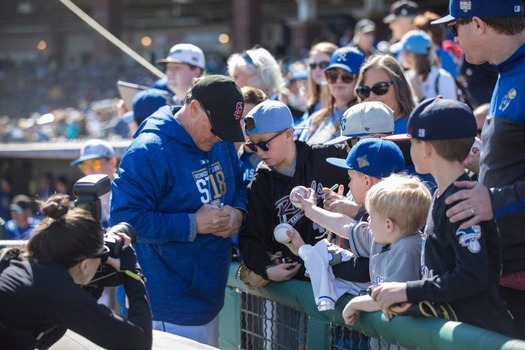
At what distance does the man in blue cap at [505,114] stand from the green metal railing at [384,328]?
56cm

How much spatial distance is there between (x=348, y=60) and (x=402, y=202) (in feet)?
8.35

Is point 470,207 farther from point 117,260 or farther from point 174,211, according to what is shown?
point 174,211

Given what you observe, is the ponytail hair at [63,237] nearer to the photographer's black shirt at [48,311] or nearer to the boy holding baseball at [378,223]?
the photographer's black shirt at [48,311]

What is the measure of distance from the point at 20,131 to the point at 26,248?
19.3 m

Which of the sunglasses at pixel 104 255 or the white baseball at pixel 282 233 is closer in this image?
the sunglasses at pixel 104 255

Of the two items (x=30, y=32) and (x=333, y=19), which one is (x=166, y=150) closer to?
(x=333, y=19)

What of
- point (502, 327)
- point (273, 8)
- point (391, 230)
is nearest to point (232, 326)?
point (391, 230)

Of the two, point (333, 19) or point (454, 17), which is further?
point (333, 19)

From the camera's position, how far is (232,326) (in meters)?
5.19

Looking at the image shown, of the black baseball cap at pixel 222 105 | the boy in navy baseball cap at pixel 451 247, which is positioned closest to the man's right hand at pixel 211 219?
the black baseball cap at pixel 222 105

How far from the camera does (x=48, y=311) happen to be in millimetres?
3188

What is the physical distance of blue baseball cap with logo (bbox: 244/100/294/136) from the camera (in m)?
4.48

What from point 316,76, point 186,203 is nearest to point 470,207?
point 186,203

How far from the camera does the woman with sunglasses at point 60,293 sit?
3.18 meters
